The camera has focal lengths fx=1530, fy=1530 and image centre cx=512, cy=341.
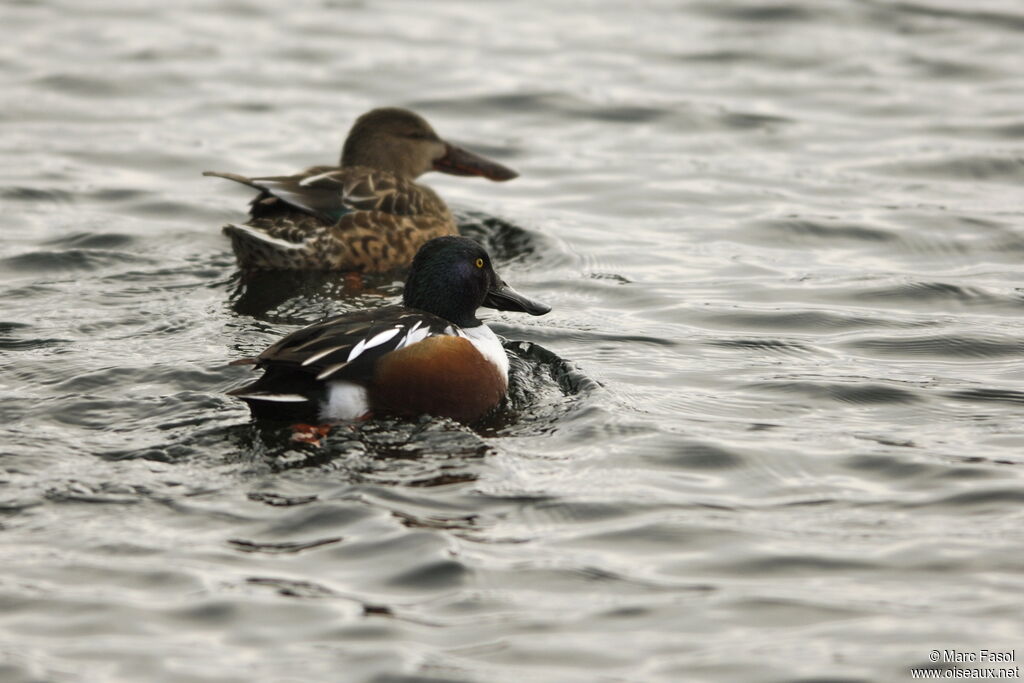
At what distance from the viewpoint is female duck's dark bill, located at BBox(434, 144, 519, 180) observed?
11898 mm

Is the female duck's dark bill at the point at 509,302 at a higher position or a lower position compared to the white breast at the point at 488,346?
higher

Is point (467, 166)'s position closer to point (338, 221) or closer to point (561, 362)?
point (338, 221)

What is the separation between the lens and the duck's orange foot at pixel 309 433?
7.32 metres

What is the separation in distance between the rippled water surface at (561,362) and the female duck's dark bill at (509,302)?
1.19ft

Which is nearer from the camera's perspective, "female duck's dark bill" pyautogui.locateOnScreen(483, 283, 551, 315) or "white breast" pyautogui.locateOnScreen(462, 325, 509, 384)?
"white breast" pyautogui.locateOnScreen(462, 325, 509, 384)

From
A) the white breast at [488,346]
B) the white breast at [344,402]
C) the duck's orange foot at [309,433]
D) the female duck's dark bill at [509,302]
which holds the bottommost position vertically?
the duck's orange foot at [309,433]

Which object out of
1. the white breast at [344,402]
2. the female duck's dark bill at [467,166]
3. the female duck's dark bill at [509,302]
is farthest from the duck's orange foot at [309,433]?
the female duck's dark bill at [467,166]

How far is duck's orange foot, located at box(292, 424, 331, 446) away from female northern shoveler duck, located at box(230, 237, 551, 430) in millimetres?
93

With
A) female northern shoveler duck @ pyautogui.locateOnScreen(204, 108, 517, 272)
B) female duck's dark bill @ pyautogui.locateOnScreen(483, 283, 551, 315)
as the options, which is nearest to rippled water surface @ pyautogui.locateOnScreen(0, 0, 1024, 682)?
female northern shoveler duck @ pyautogui.locateOnScreen(204, 108, 517, 272)

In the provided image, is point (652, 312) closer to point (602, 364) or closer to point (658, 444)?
point (602, 364)

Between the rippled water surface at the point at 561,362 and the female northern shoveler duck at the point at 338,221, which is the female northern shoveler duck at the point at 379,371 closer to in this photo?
the rippled water surface at the point at 561,362

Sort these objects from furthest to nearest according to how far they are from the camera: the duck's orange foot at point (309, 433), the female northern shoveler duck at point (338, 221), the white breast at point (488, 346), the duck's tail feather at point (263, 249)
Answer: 1. the female northern shoveler duck at point (338, 221)
2. the duck's tail feather at point (263, 249)
3. the white breast at point (488, 346)
4. the duck's orange foot at point (309, 433)

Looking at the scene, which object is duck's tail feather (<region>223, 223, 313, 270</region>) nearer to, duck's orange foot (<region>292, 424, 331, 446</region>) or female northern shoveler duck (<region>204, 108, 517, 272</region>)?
female northern shoveler duck (<region>204, 108, 517, 272</region>)

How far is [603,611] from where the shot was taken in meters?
5.88
